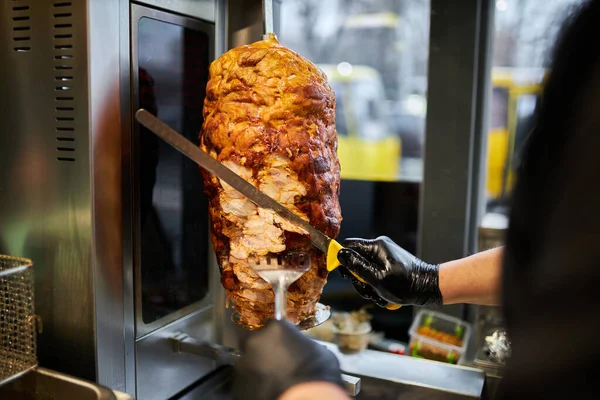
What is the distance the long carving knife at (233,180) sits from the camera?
1.13 m

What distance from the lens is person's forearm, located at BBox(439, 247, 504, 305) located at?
1.46 metres

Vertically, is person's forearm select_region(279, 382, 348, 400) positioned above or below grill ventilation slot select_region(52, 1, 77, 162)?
below

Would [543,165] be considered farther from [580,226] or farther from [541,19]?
[541,19]

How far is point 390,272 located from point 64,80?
94 centimetres

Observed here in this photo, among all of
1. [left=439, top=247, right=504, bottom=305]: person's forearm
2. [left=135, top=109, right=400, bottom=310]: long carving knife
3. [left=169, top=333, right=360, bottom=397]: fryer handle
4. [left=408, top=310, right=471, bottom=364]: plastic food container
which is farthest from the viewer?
[left=408, top=310, right=471, bottom=364]: plastic food container

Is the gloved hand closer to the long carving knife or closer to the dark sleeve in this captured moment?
the long carving knife

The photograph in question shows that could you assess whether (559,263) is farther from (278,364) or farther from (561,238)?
(278,364)

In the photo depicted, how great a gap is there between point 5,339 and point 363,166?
3.06 metres

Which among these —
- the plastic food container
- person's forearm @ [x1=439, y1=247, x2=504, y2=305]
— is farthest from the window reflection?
person's forearm @ [x1=439, y1=247, x2=504, y2=305]

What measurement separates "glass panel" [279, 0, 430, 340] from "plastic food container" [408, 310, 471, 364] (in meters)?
0.32

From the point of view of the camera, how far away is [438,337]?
2684 mm

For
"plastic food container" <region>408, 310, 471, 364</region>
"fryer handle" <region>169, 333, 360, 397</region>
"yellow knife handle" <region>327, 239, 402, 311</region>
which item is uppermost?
"yellow knife handle" <region>327, 239, 402, 311</region>

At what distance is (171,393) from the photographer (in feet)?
5.48

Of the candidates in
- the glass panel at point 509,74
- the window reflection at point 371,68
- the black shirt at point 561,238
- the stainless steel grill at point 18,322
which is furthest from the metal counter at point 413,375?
the window reflection at point 371,68
